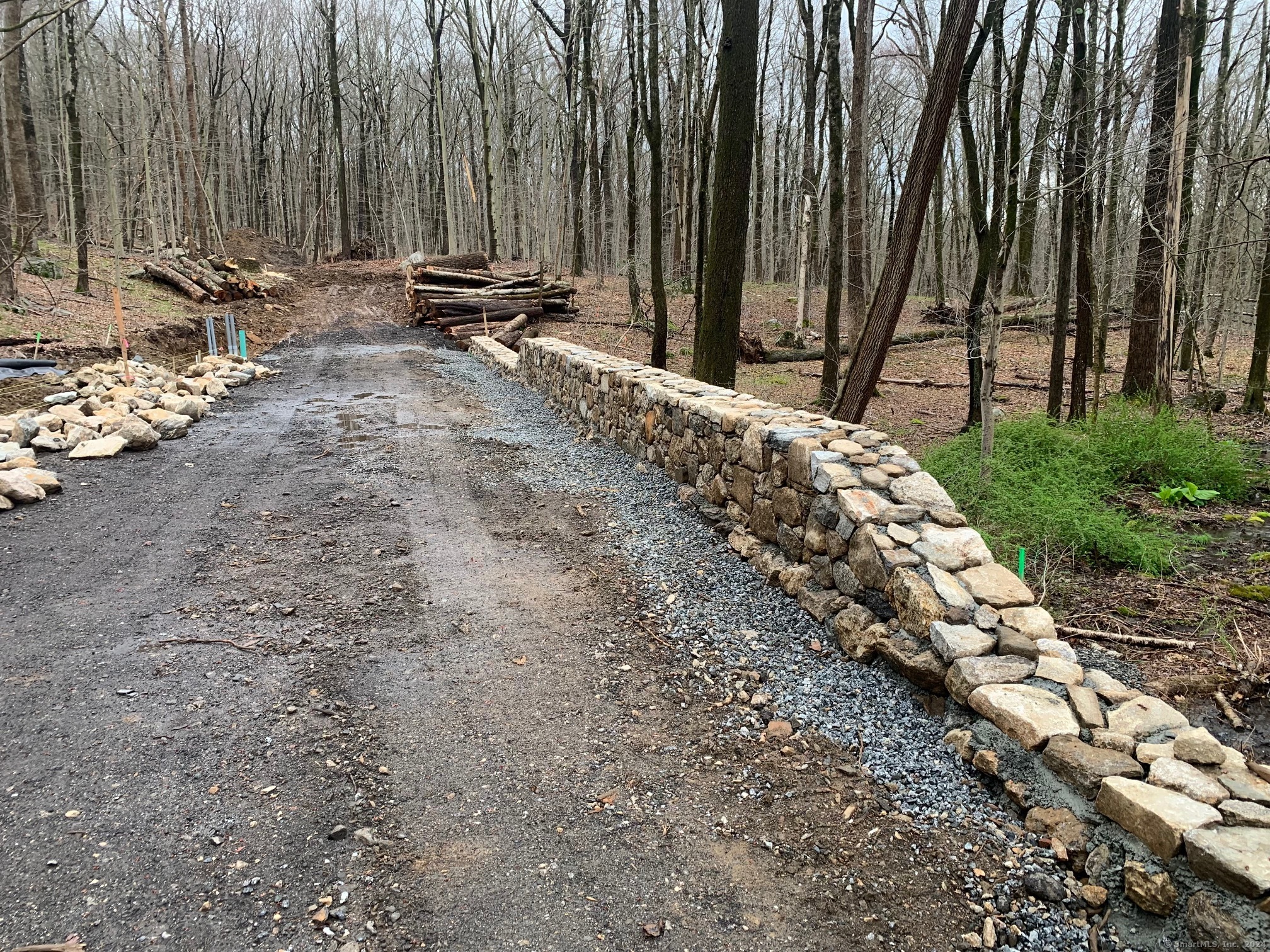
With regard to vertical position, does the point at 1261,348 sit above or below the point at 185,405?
above

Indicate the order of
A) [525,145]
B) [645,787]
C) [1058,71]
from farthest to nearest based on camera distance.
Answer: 1. [525,145]
2. [1058,71]
3. [645,787]

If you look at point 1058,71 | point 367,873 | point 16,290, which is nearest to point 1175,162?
point 1058,71

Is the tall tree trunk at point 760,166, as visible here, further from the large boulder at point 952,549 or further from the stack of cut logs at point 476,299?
the large boulder at point 952,549

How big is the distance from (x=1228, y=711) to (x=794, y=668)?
1.95m

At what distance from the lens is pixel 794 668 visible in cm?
346

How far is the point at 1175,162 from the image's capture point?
649 centimetres

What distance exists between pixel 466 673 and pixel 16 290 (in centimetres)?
1450

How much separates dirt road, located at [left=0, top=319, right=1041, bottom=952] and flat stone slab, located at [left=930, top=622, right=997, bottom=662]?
597 millimetres

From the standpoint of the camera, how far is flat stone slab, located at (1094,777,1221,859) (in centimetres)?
194

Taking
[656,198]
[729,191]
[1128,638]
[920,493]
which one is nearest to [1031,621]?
[920,493]

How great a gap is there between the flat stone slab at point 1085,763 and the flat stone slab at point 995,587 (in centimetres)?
80

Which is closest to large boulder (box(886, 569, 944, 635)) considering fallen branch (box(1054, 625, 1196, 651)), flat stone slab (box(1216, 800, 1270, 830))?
flat stone slab (box(1216, 800, 1270, 830))

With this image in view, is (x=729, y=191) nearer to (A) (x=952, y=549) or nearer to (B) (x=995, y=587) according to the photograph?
(A) (x=952, y=549)

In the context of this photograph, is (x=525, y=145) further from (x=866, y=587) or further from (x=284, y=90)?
(x=866, y=587)
